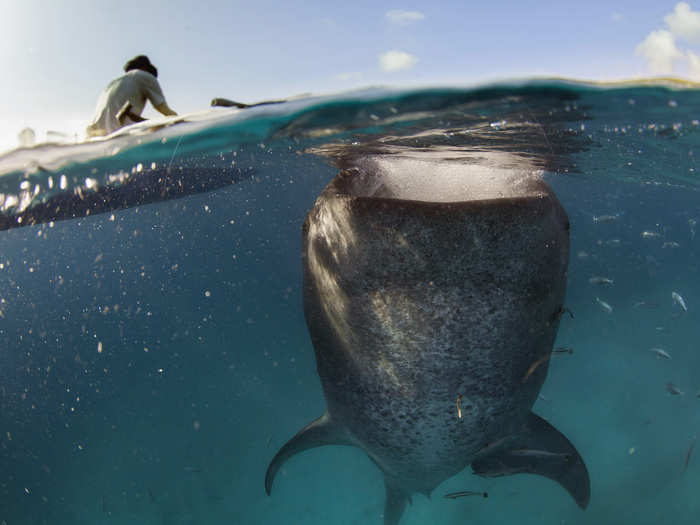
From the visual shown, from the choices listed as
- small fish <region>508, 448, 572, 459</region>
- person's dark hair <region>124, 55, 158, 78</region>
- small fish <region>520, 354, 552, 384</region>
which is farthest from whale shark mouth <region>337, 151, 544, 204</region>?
person's dark hair <region>124, 55, 158, 78</region>

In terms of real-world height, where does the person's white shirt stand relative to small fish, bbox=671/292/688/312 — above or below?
above

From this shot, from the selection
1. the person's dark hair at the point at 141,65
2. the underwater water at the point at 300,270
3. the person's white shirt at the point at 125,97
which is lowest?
the underwater water at the point at 300,270

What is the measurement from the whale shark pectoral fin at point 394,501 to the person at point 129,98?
5.28 m

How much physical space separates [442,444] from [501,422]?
1.52ft

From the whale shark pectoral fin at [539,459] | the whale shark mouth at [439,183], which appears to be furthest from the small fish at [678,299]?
the whale shark mouth at [439,183]

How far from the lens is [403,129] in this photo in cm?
555

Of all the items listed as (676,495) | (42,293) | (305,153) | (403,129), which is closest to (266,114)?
(403,129)

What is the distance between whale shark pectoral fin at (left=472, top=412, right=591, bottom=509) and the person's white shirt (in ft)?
17.7

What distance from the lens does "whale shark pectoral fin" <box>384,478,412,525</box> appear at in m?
4.80

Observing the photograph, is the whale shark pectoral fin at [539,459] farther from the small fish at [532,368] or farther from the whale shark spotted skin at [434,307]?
the small fish at [532,368]

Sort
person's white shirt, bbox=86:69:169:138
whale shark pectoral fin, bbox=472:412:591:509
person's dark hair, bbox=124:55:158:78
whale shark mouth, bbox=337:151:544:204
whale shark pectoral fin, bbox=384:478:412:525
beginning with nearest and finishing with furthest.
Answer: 1. whale shark mouth, bbox=337:151:544:204
2. whale shark pectoral fin, bbox=472:412:591:509
3. whale shark pectoral fin, bbox=384:478:412:525
4. person's white shirt, bbox=86:69:169:138
5. person's dark hair, bbox=124:55:158:78

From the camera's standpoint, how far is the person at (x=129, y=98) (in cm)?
516

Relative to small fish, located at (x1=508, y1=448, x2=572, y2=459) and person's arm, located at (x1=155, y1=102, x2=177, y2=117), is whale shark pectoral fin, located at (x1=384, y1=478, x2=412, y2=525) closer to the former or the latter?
small fish, located at (x1=508, y1=448, x2=572, y2=459)

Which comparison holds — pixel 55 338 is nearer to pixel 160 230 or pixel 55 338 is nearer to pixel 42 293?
pixel 42 293
